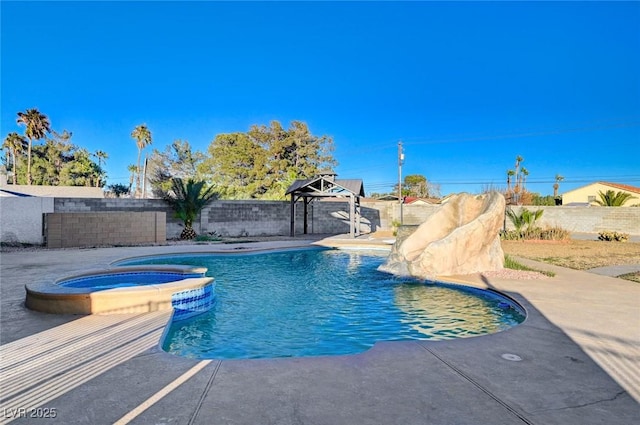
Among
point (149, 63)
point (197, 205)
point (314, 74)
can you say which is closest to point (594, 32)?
point (314, 74)

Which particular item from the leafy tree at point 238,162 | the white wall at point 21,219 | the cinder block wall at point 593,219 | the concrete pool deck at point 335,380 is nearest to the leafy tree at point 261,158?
the leafy tree at point 238,162

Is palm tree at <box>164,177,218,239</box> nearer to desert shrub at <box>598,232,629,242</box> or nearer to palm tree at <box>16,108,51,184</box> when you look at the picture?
desert shrub at <box>598,232,629,242</box>

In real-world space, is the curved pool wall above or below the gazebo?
below

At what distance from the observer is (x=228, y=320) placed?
5.61 m

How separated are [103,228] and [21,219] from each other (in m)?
2.59

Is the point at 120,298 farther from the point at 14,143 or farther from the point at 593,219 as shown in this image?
the point at 14,143

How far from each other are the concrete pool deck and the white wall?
423 inches

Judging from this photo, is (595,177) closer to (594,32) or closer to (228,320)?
(594,32)

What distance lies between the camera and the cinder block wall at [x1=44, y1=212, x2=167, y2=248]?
13.3m

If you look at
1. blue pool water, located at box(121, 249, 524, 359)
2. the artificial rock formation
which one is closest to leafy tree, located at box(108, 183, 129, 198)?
blue pool water, located at box(121, 249, 524, 359)

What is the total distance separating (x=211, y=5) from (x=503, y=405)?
71.7 ft

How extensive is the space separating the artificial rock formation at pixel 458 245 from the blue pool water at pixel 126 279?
5120 mm

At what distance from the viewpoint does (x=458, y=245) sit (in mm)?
8562

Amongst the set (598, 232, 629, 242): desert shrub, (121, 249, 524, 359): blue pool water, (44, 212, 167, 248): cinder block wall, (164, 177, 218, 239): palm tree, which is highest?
(164, 177, 218, 239): palm tree
